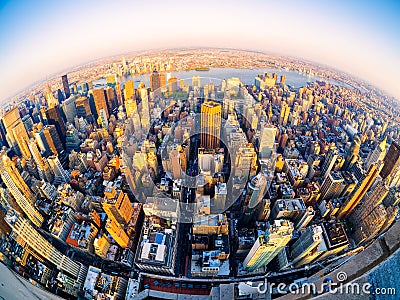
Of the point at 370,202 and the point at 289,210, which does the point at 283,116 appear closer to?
the point at 370,202

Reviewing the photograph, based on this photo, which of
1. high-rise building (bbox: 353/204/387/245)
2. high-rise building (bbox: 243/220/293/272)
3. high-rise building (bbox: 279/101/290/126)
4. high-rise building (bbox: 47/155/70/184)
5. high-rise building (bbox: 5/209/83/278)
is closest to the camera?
high-rise building (bbox: 243/220/293/272)

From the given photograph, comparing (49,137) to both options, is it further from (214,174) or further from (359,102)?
(359,102)

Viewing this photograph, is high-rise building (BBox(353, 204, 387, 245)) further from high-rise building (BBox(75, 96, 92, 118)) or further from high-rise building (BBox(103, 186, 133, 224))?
high-rise building (BBox(75, 96, 92, 118))

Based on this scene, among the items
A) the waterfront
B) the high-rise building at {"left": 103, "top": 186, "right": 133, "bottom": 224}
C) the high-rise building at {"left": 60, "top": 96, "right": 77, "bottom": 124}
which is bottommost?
the high-rise building at {"left": 103, "top": 186, "right": 133, "bottom": 224}

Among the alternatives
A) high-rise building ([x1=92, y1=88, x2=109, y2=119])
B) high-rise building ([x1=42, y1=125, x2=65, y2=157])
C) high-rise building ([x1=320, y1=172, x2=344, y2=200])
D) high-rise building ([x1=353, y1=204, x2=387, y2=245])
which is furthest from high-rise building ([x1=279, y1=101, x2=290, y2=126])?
high-rise building ([x1=42, y1=125, x2=65, y2=157])

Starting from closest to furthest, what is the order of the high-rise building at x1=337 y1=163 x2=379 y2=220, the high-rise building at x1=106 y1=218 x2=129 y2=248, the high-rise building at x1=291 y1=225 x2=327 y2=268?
the high-rise building at x1=291 y1=225 x2=327 y2=268 < the high-rise building at x1=106 y1=218 x2=129 y2=248 < the high-rise building at x1=337 y1=163 x2=379 y2=220

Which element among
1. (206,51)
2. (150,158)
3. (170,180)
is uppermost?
(206,51)

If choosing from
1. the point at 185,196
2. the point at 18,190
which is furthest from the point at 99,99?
the point at 185,196

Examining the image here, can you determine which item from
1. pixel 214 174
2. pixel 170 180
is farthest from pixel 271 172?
pixel 170 180
